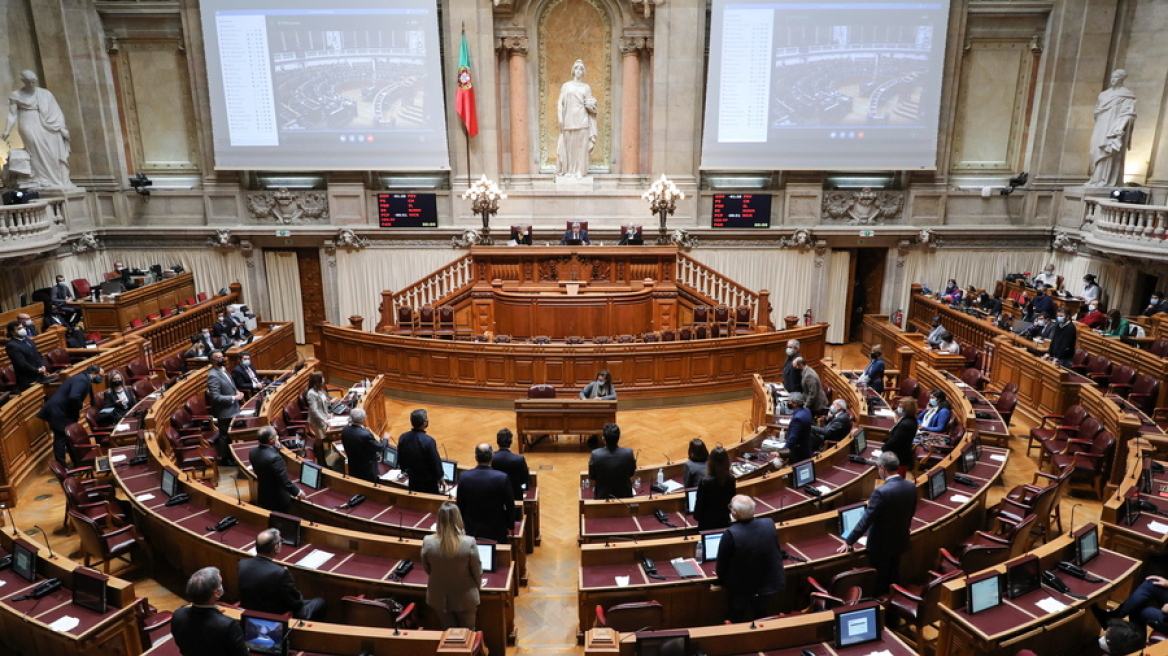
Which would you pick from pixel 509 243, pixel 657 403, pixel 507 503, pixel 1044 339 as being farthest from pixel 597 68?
pixel 507 503

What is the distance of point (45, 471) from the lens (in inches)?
376

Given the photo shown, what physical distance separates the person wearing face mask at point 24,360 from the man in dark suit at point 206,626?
7.91m

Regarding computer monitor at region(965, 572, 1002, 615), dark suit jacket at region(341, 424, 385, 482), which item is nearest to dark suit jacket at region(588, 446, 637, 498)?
dark suit jacket at region(341, 424, 385, 482)

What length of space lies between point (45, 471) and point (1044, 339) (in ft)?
48.3

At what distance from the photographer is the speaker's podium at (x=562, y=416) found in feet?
33.2

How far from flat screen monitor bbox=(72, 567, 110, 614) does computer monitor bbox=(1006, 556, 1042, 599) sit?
20.5 feet

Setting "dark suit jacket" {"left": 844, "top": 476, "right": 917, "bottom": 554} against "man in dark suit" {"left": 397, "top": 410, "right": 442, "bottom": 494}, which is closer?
"dark suit jacket" {"left": 844, "top": 476, "right": 917, "bottom": 554}

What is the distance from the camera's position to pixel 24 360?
9938 mm

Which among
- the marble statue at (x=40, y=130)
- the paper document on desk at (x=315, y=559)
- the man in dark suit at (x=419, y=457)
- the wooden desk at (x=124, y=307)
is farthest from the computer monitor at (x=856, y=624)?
the marble statue at (x=40, y=130)

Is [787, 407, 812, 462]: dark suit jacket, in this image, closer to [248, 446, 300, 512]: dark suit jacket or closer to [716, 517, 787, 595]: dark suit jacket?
[716, 517, 787, 595]: dark suit jacket

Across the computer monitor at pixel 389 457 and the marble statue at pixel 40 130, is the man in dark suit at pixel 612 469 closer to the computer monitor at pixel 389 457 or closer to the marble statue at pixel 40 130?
the computer monitor at pixel 389 457

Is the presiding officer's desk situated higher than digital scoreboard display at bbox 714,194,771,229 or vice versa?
digital scoreboard display at bbox 714,194,771,229

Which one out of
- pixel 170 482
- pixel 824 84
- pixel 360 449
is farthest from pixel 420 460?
pixel 824 84

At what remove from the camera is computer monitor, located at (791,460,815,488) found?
7.11 m
